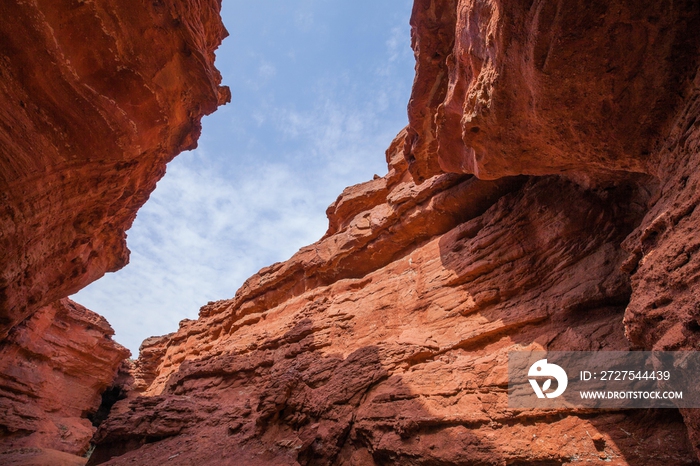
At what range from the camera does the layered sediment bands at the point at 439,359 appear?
21.1 feet

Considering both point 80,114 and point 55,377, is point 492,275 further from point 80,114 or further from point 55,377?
point 55,377

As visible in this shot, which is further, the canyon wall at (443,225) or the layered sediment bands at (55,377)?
the layered sediment bands at (55,377)

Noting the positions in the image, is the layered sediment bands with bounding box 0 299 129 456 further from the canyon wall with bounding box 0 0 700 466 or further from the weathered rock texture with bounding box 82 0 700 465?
the weathered rock texture with bounding box 82 0 700 465

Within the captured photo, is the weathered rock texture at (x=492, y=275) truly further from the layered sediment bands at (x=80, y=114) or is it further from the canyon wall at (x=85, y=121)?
the layered sediment bands at (x=80, y=114)

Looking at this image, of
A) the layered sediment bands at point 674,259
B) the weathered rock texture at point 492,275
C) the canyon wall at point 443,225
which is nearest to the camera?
the layered sediment bands at point 674,259

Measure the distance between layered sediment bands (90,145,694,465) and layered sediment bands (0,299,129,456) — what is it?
8955 mm

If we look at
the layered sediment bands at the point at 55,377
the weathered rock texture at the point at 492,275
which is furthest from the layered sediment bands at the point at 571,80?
the layered sediment bands at the point at 55,377

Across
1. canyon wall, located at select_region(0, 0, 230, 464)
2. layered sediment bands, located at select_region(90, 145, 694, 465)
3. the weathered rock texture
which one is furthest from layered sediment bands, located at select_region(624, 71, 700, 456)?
canyon wall, located at select_region(0, 0, 230, 464)

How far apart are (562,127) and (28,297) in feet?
47.0

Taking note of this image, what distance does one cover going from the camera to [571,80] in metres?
5.35

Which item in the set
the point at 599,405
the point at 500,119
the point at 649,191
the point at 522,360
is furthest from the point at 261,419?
the point at 649,191

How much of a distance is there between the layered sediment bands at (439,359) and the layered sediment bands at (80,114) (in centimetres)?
675

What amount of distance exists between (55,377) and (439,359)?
24773 millimetres

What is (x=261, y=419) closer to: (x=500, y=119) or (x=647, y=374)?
(x=647, y=374)
